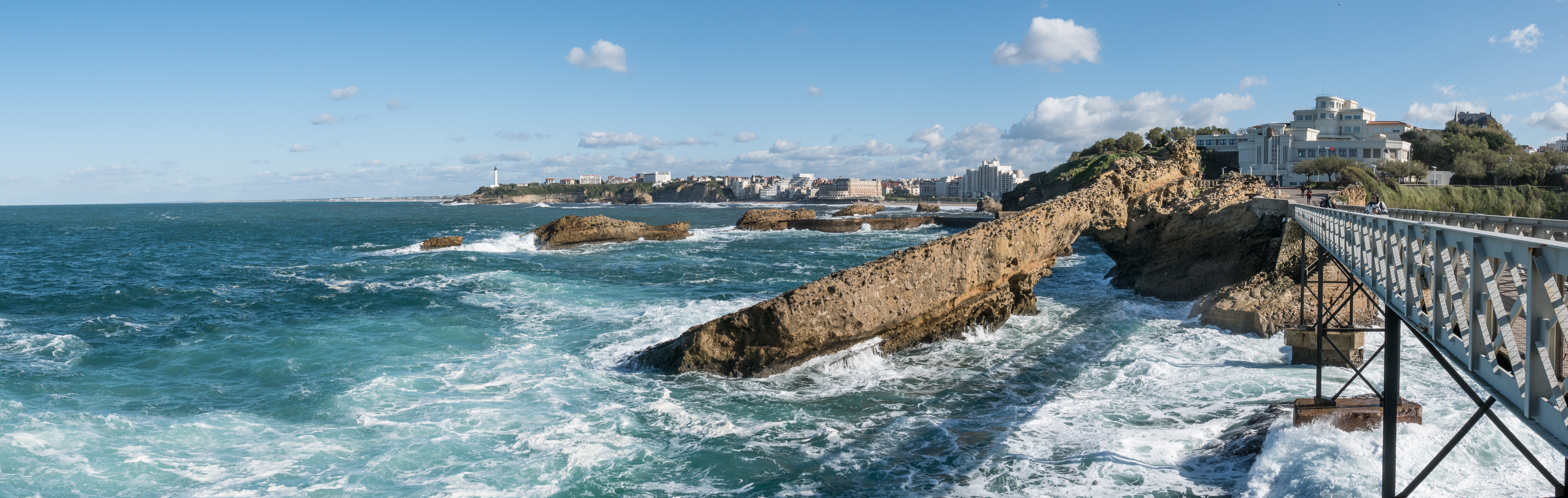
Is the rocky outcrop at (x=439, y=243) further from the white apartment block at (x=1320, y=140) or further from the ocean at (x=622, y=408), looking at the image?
the white apartment block at (x=1320, y=140)

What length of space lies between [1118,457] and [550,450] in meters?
7.86

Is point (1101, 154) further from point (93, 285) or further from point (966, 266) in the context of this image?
point (93, 285)

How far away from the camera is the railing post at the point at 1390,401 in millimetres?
7086

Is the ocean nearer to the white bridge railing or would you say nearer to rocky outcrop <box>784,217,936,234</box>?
the white bridge railing

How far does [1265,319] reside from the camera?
17625 mm

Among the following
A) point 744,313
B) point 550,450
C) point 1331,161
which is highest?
point 1331,161

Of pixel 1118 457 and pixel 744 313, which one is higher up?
pixel 744 313

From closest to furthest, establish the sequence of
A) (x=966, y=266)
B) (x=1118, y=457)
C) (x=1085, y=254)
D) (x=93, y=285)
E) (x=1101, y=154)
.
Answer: (x=1118, y=457), (x=966, y=266), (x=93, y=285), (x=1085, y=254), (x=1101, y=154)

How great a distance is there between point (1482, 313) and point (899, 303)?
444 inches

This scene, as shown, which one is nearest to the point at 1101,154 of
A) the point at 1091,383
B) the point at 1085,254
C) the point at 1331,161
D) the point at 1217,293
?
the point at 1331,161

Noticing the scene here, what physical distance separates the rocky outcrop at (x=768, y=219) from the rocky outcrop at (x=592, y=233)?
43.8 feet

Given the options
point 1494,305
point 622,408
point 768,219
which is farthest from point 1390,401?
point 768,219

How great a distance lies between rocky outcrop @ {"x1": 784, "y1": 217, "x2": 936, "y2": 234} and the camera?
6488 centimetres

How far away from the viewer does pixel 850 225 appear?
215 ft
